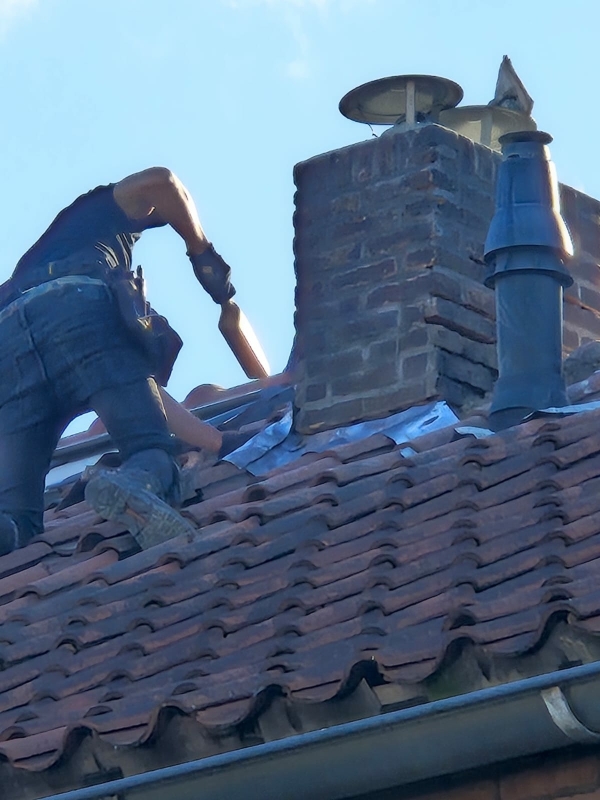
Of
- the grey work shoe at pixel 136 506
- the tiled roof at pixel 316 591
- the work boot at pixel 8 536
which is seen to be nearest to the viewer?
the tiled roof at pixel 316 591

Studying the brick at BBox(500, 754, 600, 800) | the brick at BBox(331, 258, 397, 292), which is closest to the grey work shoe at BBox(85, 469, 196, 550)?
the brick at BBox(331, 258, 397, 292)

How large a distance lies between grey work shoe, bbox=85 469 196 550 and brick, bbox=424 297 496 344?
4.63 feet

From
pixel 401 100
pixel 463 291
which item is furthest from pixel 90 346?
pixel 401 100

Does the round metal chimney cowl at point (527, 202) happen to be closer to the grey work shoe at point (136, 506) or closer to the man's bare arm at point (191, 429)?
the grey work shoe at point (136, 506)

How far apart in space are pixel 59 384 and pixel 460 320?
1.63m

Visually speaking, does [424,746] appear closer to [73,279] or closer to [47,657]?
[47,657]

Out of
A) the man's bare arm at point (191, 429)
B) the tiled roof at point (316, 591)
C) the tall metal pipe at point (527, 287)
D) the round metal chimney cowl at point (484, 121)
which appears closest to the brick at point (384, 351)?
the man's bare arm at point (191, 429)

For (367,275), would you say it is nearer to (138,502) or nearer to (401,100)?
(401,100)

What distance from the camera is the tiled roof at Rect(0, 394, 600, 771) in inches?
187

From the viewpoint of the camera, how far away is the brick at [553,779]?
438cm

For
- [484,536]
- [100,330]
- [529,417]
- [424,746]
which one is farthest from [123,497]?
[424,746]

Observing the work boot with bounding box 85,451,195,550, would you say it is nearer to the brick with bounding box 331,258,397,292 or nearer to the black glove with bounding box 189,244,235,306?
the black glove with bounding box 189,244,235,306

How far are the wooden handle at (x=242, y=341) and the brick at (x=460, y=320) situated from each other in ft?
3.29

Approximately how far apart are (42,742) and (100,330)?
2642mm
